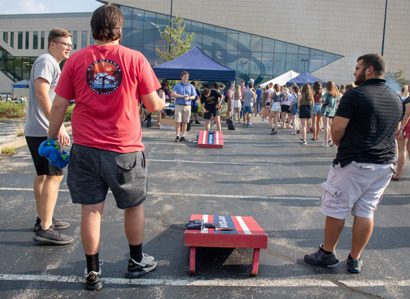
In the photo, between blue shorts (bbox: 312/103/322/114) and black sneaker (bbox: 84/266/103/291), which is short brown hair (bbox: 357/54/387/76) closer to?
black sneaker (bbox: 84/266/103/291)

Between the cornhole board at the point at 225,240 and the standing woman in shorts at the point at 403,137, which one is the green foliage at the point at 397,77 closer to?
the standing woman in shorts at the point at 403,137

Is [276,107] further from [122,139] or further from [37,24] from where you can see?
[37,24]

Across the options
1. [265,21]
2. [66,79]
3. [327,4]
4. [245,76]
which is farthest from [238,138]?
[327,4]

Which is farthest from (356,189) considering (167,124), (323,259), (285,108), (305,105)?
(285,108)

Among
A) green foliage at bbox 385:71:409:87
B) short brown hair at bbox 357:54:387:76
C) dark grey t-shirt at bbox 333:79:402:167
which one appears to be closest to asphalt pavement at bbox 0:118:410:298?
dark grey t-shirt at bbox 333:79:402:167

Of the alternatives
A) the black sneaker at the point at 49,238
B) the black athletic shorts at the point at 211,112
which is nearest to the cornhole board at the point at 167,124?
the black athletic shorts at the point at 211,112

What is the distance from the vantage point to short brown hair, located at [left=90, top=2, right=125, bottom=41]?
2.65 metres

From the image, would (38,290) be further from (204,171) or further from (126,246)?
(204,171)

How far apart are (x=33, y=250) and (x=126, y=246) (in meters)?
0.85

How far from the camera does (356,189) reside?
10.6 feet

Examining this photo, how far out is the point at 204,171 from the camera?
730 cm

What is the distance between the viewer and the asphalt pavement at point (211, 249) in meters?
2.92

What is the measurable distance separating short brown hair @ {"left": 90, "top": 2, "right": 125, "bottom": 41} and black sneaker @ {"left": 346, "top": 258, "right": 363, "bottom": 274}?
108 inches

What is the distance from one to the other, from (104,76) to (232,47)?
42.8 meters
